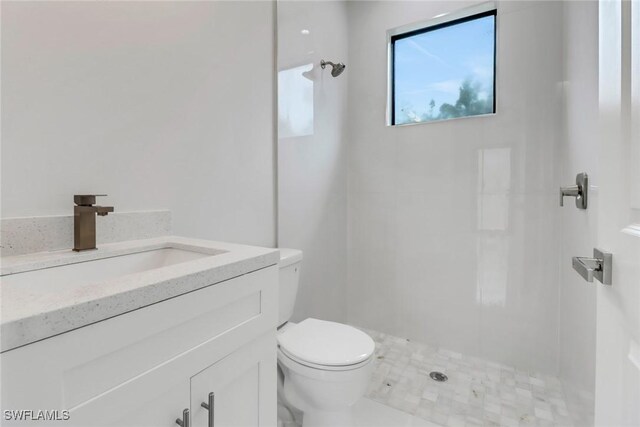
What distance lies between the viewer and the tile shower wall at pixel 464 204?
1798 millimetres

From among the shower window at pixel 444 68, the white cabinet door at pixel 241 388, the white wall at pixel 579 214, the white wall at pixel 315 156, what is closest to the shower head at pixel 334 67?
the white wall at pixel 315 156

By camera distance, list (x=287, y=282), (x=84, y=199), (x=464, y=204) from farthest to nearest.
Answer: (x=464, y=204) → (x=287, y=282) → (x=84, y=199)

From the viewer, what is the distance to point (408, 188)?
217cm

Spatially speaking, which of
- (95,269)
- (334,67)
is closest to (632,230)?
(95,269)

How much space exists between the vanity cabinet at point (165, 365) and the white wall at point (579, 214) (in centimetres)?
112

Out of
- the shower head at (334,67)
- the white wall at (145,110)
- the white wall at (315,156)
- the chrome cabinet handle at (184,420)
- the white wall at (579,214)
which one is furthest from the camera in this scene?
the shower head at (334,67)

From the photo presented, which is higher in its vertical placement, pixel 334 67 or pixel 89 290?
pixel 334 67

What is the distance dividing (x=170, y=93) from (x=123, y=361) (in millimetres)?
982

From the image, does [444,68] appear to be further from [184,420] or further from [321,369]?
[184,420]

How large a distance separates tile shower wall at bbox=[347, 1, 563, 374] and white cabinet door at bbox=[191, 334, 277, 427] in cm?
154

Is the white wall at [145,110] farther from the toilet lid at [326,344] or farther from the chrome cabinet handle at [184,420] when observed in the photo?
the chrome cabinet handle at [184,420]

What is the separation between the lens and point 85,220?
2.92 feet

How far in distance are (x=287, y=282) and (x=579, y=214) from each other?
4.29 ft

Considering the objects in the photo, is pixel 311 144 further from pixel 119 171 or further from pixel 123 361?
pixel 123 361
